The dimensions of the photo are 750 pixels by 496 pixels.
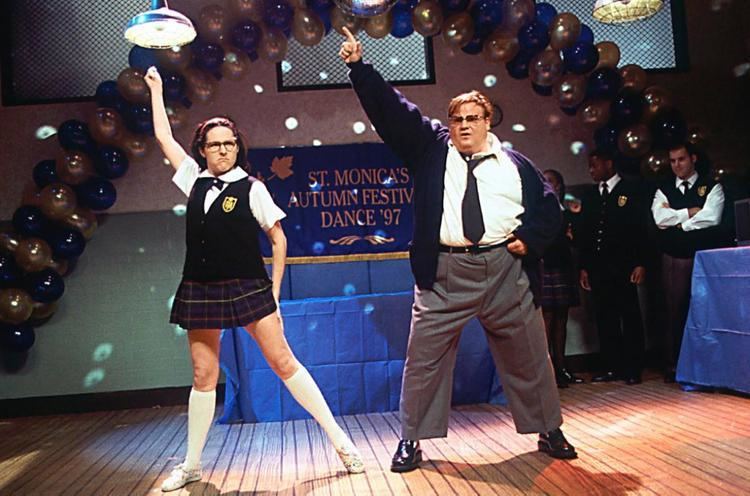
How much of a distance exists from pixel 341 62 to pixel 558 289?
2.48m

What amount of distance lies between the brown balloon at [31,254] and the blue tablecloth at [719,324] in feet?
13.9

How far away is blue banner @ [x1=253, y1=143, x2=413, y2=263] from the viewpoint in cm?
598

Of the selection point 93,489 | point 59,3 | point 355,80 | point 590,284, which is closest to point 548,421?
point 355,80

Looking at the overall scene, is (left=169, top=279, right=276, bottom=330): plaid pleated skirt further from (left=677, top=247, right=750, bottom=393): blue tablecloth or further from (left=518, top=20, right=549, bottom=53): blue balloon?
(left=518, top=20, right=549, bottom=53): blue balloon

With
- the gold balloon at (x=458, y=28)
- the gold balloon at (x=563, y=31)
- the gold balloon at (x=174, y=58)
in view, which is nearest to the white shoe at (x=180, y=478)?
the gold balloon at (x=174, y=58)

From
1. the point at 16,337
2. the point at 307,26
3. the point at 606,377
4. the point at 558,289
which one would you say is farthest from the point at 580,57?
the point at 16,337

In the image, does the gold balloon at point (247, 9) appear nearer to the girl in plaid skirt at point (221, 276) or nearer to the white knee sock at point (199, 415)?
→ the girl in plaid skirt at point (221, 276)

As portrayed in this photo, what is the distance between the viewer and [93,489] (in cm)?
340

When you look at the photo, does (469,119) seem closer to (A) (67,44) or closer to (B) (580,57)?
(B) (580,57)

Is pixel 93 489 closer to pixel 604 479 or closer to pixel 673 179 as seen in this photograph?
pixel 604 479

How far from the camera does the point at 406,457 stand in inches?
133

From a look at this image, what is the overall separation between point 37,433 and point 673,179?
4.59 meters

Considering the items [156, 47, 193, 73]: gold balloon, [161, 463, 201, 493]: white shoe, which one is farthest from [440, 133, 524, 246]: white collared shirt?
[156, 47, 193, 73]: gold balloon

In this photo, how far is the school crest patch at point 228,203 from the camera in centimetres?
322
